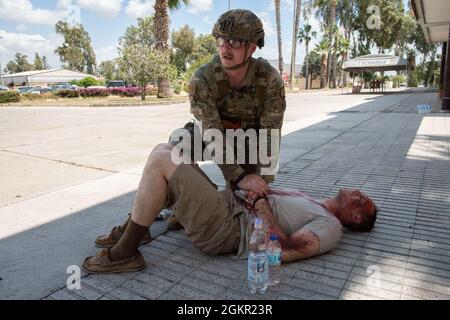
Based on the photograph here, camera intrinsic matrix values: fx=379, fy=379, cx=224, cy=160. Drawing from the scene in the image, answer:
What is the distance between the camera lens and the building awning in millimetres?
26625

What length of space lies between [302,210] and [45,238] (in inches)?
78.6

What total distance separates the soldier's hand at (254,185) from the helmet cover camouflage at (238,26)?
39.5 inches

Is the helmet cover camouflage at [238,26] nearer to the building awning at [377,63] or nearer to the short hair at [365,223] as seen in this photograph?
the short hair at [365,223]

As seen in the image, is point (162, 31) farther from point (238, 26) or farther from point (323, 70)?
point (323, 70)

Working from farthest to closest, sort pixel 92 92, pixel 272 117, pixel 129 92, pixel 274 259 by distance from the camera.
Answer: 1. pixel 129 92
2. pixel 92 92
3. pixel 272 117
4. pixel 274 259

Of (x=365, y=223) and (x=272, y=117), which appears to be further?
(x=272, y=117)

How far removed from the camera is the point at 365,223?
283cm

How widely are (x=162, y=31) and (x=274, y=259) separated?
866 inches

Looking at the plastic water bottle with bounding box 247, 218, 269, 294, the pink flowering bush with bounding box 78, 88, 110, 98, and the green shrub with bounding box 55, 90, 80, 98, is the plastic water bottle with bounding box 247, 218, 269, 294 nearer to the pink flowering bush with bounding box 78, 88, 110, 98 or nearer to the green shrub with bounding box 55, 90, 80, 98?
the pink flowering bush with bounding box 78, 88, 110, 98

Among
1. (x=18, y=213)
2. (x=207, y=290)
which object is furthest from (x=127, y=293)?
(x=18, y=213)

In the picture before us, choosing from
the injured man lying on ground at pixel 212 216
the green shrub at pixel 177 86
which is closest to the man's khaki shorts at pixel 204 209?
the injured man lying on ground at pixel 212 216

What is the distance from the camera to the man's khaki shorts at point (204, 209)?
2211 millimetres

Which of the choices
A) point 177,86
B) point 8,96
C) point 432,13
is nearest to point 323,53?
point 177,86

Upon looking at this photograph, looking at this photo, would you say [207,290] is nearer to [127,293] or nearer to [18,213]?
[127,293]
